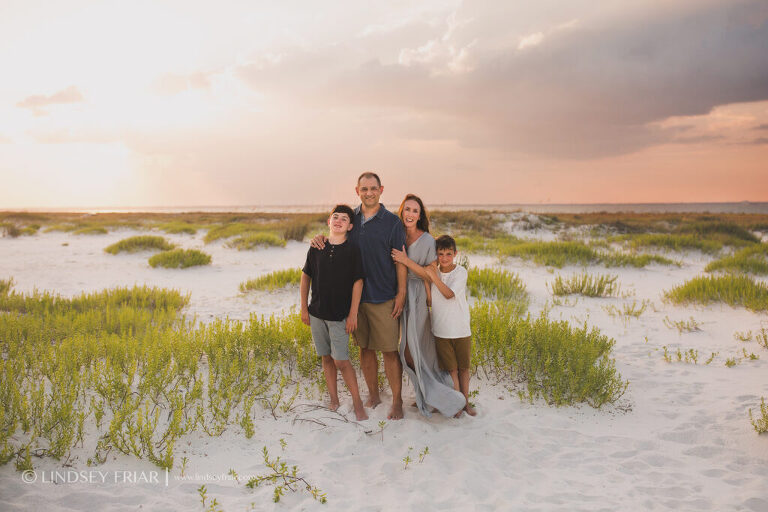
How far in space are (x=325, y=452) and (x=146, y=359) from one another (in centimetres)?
210

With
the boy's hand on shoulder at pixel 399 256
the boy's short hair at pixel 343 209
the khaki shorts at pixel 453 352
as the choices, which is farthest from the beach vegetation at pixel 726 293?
the boy's short hair at pixel 343 209

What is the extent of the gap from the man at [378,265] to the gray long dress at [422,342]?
10 centimetres

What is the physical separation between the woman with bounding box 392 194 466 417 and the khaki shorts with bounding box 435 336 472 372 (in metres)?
0.07

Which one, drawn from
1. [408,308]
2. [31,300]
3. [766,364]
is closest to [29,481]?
[408,308]

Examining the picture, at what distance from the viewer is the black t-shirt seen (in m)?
3.45

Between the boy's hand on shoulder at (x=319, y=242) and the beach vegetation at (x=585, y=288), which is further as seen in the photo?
the beach vegetation at (x=585, y=288)

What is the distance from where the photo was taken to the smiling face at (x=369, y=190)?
11.1 feet

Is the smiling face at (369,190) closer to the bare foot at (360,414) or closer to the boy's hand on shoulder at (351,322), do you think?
the boy's hand on shoulder at (351,322)

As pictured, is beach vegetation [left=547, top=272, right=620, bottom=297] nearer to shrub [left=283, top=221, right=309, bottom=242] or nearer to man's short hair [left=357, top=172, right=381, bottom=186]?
man's short hair [left=357, top=172, right=381, bottom=186]

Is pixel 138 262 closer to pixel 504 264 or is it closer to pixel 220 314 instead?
pixel 220 314

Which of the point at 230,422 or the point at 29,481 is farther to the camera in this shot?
the point at 230,422

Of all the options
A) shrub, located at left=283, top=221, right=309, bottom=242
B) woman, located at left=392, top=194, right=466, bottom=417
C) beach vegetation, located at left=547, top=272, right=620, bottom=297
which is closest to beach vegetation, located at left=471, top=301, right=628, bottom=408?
woman, located at left=392, top=194, right=466, bottom=417

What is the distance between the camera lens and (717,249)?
1382cm

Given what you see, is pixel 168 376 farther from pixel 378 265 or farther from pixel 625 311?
pixel 625 311
